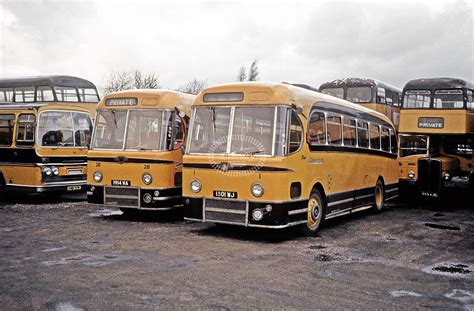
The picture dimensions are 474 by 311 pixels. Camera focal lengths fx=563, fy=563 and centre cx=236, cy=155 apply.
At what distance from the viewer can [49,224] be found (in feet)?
40.9

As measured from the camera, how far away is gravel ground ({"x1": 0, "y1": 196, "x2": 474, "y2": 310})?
6496mm

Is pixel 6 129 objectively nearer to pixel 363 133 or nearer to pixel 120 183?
pixel 120 183

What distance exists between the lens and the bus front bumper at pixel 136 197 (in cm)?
1256

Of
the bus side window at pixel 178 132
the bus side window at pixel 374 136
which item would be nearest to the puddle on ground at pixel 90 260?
the bus side window at pixel 178 132

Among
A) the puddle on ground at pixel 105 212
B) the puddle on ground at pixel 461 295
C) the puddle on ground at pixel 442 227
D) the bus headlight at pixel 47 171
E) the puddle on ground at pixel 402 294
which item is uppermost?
the bus headlight at pixel 47 171

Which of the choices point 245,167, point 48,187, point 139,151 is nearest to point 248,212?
point 245,167

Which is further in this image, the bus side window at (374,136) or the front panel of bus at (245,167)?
the bus side window at (374,136)

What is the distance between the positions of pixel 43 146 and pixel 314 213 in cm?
884

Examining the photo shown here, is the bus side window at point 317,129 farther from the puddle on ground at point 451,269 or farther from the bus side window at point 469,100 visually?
the bus side window at point 469,100

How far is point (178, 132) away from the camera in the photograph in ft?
42.6

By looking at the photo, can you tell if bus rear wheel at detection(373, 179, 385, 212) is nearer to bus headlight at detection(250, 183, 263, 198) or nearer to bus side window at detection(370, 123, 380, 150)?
bus side window at detection(370, 123, 380, 150)

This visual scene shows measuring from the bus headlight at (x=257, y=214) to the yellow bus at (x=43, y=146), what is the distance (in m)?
8.37

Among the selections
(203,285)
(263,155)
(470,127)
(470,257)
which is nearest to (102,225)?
(263,155)

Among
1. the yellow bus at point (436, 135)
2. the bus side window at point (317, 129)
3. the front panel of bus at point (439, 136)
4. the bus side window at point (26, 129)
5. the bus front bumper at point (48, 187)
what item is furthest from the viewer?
the yellow bus at point (436, 135)
